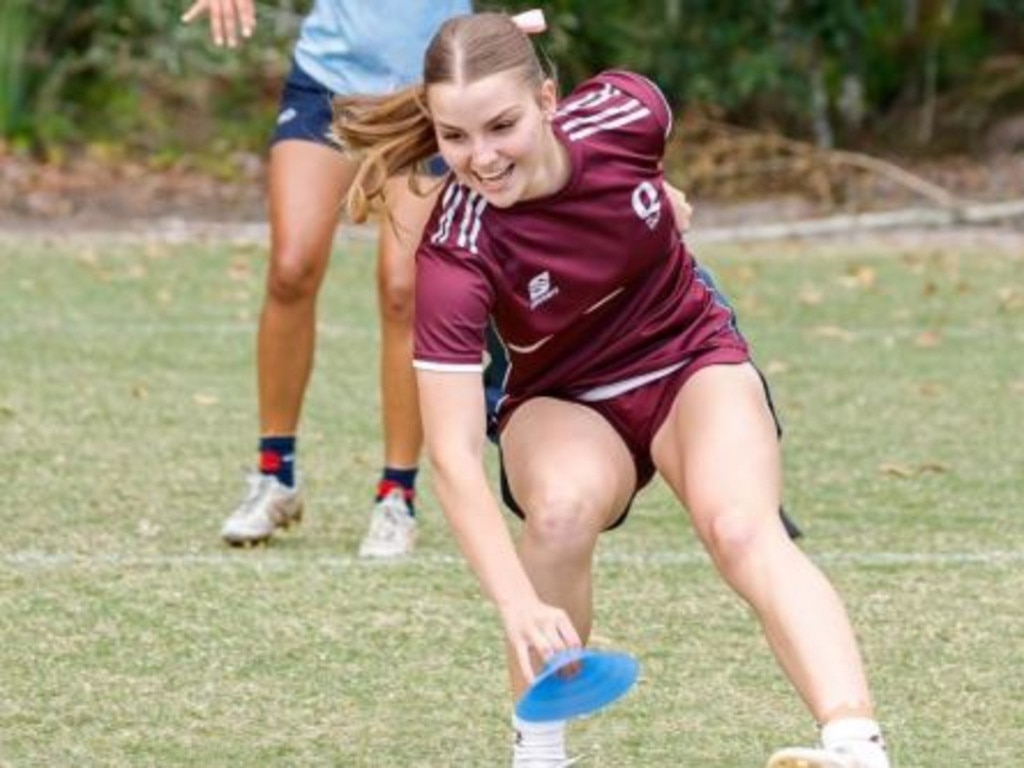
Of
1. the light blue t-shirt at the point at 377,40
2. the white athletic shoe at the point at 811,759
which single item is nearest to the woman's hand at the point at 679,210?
the white athletic shoe at the point at 811,759

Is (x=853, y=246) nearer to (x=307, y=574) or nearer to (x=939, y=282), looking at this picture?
(x=939, y=282)

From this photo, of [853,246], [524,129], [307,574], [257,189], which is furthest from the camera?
[257,189]

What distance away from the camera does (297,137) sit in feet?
24.2

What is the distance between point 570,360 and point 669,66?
40.6 feet

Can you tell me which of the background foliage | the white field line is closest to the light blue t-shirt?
the white field line

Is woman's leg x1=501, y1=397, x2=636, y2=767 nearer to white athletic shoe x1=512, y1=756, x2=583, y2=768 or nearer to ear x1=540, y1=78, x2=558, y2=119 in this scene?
white athletic shoe x1=512, y1=756, x2=583, y2=768

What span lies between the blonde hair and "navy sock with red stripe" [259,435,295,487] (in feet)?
7.50

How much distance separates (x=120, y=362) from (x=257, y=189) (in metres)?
6.60

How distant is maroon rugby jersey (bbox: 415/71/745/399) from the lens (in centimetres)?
501

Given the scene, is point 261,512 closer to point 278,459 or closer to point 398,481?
point 278,459

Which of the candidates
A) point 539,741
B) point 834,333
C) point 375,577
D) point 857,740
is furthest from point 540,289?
point 834,333

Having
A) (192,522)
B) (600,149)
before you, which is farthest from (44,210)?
(600,149)

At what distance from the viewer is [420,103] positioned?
17.0 feet

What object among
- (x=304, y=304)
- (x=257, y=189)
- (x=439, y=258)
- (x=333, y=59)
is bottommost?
(x=257, y=189)
